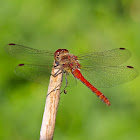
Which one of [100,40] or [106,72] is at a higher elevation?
[100,40]

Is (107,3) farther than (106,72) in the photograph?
Yes

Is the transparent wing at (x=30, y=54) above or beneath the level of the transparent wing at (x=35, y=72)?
above

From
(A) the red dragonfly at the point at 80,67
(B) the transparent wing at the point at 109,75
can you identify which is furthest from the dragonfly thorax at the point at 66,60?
(B) the transparent wing at the point at 109,75

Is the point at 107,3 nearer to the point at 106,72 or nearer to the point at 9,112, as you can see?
the point at 106,72

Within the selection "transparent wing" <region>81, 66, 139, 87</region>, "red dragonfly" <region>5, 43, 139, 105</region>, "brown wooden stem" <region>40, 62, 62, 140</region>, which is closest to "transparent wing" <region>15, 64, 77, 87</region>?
"red dragonfly" <region>5, 43, 139, 105</region>

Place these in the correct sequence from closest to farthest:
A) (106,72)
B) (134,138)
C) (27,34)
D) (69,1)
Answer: (106,72)
(134,138)
(27,34)
(69,1)

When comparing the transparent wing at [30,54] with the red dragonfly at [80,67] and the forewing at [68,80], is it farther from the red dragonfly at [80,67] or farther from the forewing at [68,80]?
the forewing at [68,80]

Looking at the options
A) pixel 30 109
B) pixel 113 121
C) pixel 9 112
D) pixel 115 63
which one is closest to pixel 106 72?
pixel 115 63
